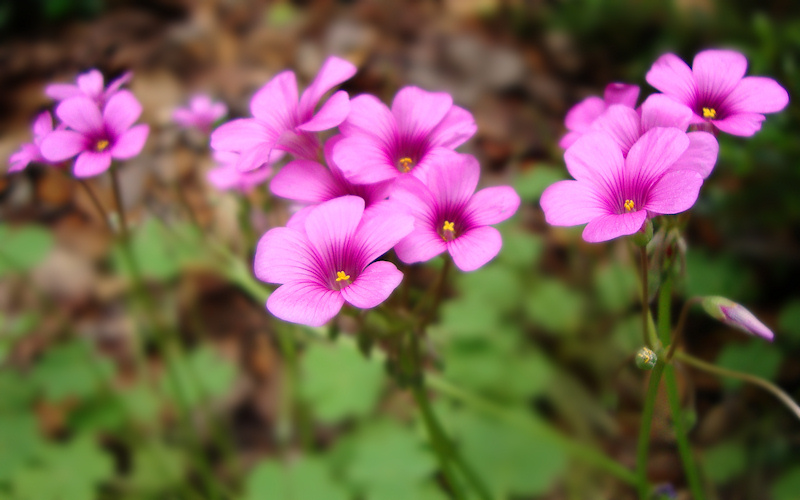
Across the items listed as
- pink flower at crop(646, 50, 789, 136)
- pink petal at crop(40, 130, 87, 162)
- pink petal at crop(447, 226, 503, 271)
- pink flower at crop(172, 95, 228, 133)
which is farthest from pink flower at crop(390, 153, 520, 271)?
pink flower at crop(172, 95, 228, 133)

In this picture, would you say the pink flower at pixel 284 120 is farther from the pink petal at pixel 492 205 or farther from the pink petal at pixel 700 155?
the pink petal at pixel 700 155

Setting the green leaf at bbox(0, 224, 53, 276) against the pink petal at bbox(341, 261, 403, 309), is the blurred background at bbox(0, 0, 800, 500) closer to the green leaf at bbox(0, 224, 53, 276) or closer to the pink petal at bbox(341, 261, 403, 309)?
Result: the green leaf at bbox(0, 224, 53, 276)

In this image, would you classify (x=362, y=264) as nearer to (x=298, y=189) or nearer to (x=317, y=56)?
(x=298, y=189)

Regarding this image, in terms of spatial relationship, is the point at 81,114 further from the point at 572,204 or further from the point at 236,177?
the point at 572,204

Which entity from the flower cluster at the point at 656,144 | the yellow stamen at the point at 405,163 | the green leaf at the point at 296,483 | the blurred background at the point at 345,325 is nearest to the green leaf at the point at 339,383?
the blurred background at the point at 345,325

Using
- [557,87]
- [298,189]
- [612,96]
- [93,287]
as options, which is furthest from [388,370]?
[557,87]
